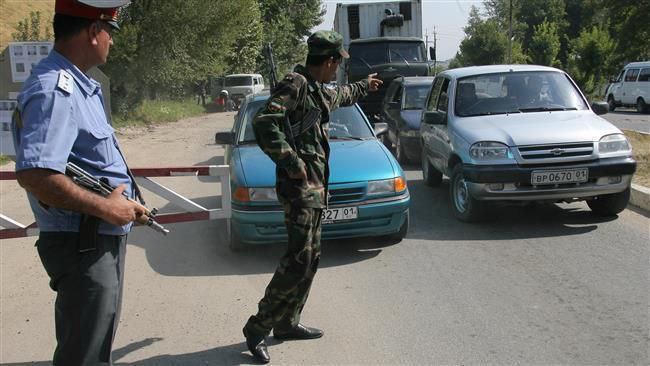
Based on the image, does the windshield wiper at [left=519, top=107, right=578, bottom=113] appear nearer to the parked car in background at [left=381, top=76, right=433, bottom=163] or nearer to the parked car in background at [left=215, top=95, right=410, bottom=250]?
the parked car in background at [left=215, top=95, right=410, bottom=250]

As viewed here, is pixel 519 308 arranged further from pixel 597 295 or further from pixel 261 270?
pixel 261 270

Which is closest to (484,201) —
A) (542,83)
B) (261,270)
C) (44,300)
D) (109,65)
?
(542,83)

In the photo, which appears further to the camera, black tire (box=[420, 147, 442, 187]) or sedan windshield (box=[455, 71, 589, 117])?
black tire (box=[420, 147, 442, 187])

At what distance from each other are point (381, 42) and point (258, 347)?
1534cm

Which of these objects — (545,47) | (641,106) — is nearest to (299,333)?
(641,106)

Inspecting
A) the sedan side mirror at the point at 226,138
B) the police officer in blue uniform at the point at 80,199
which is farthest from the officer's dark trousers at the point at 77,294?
the sedan side mirror at the point at 226,138

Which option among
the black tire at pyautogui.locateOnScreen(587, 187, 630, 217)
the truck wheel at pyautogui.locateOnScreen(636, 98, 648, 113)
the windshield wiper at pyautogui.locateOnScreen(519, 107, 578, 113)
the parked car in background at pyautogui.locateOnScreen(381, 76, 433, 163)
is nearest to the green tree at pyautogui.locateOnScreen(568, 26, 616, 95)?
the truck wheel at pyautogui.locateOnScreen(636, 98, 648, 113)

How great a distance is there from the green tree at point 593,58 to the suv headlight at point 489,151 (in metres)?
34.7

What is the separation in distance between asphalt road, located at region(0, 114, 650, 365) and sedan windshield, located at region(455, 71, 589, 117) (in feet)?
4.13

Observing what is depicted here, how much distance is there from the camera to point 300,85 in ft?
11.2

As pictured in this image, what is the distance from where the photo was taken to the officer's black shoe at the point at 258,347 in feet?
11.8

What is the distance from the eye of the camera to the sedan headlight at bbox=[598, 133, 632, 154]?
6363mm

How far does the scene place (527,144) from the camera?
6.27 meters

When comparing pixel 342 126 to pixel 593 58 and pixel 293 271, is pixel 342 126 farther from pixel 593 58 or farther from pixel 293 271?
pixel 593 58
